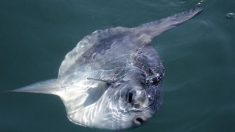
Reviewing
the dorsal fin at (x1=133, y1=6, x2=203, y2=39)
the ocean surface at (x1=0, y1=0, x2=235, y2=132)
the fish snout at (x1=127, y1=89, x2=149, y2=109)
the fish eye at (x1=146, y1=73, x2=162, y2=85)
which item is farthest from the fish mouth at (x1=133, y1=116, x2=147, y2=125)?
the dorsal fin at (x1=133, y1=6, x2=203, y2=39)

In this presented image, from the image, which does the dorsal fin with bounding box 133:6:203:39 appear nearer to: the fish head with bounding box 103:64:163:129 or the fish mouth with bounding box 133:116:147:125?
the fish head with bounding box 103:64:163:129

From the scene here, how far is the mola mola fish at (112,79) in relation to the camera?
495 cm

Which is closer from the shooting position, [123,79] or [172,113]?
[123,79]

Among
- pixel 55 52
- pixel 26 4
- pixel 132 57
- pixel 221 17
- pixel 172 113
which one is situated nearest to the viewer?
pixel 132 57

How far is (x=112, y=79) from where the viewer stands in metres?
5.54

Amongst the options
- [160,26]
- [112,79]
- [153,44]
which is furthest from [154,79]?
[153,44]

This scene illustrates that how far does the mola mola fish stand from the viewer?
4949 millimetres

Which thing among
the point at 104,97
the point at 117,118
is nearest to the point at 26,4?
the point at 104,97

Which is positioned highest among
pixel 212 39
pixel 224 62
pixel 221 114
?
pixel 212 39

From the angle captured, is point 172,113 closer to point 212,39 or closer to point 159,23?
point 159,23

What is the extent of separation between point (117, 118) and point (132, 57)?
1.37 meters

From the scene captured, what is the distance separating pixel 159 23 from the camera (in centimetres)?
682

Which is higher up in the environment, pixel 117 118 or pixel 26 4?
pixel 26 4

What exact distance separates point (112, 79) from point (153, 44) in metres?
2.42
